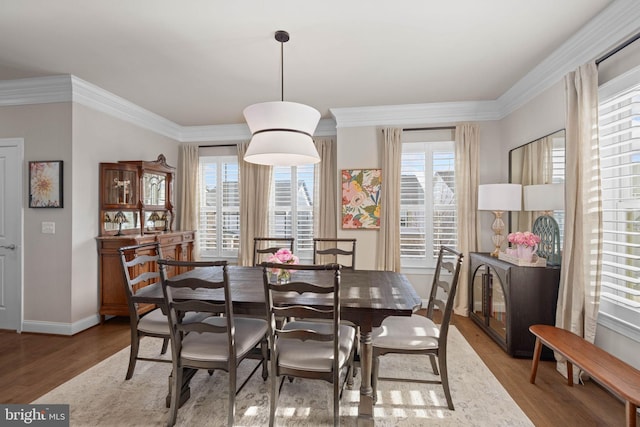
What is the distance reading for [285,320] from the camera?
2906mm

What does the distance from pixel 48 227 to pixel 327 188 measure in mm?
3362

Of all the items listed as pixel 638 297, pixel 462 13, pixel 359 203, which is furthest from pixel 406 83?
pixel 638 297

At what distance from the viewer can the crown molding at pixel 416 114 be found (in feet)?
13.8

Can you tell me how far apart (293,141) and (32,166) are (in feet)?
10.5

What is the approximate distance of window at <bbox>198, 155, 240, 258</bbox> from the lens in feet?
17.2

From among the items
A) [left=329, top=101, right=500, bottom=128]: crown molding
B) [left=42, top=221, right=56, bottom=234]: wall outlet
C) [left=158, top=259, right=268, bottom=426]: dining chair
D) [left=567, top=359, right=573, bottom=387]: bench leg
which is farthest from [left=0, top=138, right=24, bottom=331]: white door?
[left=567, top=359, right=573, bottom=387]: bench leg

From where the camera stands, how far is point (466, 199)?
4172mm

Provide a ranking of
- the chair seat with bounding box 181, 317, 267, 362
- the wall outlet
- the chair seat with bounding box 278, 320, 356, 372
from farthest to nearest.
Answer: the wall outlet → the chair seat with bounding box 181, 317, 267, 362 → the chair seat with bounding box 278, 320, 356, 372

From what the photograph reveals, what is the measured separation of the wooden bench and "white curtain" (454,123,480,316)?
1581 millimetres

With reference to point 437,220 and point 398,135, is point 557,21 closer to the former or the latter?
point 398,135

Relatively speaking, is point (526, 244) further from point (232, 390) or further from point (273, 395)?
point (232, 390)

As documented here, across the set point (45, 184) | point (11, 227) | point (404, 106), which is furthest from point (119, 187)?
point (404, 106)

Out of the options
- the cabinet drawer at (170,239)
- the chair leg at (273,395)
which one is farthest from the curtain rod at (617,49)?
the cabinet drawer at (170,239)

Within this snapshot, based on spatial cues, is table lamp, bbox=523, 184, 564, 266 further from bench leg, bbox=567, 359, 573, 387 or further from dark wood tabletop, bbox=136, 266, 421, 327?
dark wood tabletop, bbox=136, 266, 421, 327
